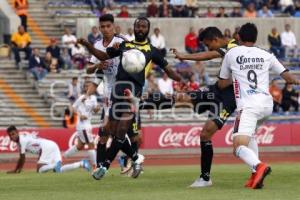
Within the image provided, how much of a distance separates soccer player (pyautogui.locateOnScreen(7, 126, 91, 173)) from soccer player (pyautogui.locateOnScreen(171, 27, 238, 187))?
6109mm

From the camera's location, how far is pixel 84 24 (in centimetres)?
3525

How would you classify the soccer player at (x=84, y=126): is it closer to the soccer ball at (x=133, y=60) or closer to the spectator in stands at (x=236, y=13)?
the soccer ball at (x=133, y=60)

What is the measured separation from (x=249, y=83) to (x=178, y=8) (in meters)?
23.8

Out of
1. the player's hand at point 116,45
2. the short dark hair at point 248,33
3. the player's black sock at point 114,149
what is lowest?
the player's black sock at point 114,149

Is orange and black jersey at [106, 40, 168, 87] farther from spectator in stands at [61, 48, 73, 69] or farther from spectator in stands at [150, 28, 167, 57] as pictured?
spectator in stands at [150, 28, 167, 57]

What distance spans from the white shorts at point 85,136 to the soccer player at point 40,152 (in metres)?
2.29

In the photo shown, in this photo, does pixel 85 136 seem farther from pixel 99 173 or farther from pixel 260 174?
pixel 260 174

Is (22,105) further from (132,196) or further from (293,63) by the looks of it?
(132,196)

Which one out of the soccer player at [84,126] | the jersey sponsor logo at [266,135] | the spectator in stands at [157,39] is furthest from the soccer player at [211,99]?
the spectator in stands at [157,39]

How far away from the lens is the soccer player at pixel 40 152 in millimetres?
21194

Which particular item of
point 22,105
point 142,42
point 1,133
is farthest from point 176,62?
point 142,42

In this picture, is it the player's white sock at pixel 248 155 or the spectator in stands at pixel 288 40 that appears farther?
the spectator in stands at pixel 288 40

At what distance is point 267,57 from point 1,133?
1694cm

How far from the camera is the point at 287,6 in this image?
39719 mm
